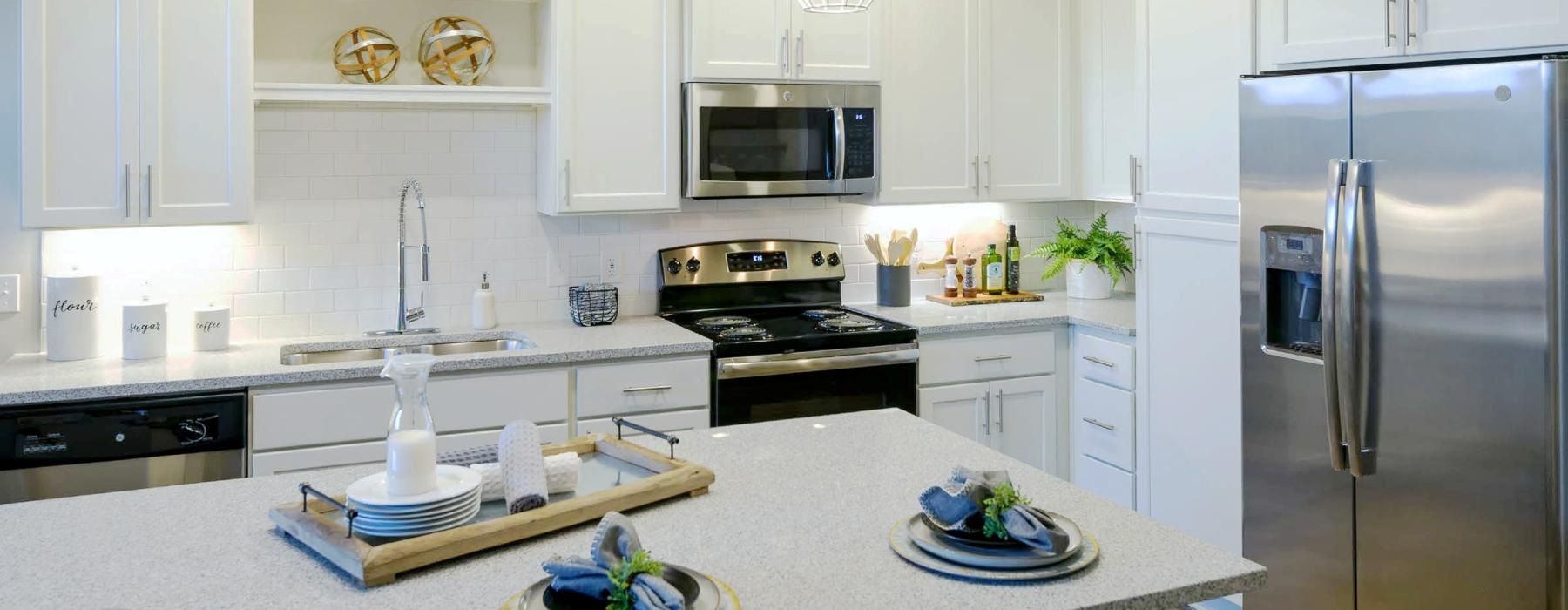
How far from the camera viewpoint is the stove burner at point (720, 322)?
4.21 metres

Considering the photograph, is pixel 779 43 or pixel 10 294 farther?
pixel 779 43

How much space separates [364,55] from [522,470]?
2.36 metres

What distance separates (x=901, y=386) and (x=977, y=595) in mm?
2542

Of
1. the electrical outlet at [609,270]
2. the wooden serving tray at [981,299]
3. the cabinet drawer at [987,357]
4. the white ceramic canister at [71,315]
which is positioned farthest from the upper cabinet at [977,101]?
the white ceramic canister at [71,315]

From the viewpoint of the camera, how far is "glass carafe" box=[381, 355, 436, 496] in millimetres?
1773

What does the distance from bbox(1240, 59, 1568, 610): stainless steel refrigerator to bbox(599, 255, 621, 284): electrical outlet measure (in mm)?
2151

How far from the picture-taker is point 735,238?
461 centimetres

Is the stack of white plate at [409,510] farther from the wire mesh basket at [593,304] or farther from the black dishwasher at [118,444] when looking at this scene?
the wire mesh basket at [593,304]

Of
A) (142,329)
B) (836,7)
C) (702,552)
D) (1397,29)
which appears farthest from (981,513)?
(142,329)

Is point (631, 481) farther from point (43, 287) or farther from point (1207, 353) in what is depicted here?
point (43, 287)

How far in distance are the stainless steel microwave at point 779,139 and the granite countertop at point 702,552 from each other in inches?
77.6

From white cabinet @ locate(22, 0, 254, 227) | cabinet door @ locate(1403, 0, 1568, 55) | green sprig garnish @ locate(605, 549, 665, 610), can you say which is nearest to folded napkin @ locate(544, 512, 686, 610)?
green sprig garnish @ locate(605, 549, 665, 610)

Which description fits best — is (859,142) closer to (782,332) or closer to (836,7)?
(782,332)

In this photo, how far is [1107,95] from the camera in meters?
4.54
